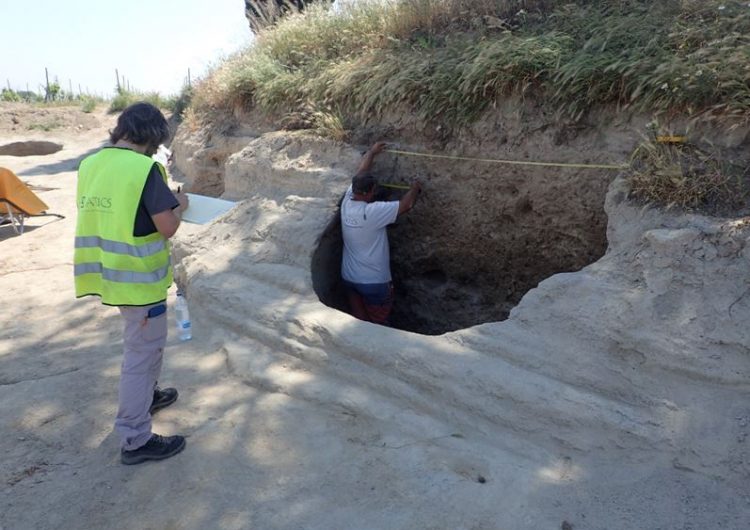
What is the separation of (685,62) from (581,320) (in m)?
2.04

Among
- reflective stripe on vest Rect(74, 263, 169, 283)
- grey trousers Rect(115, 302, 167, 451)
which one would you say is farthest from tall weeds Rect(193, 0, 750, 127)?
grey trousers Rect(115, 302, 167, 451)

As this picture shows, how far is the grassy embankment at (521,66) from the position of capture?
3982 millimetres

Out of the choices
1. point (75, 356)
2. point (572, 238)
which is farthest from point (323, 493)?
point (572, 238)

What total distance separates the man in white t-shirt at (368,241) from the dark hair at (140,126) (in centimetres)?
218

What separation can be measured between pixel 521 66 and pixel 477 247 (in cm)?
164

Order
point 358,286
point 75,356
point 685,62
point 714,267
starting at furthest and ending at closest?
point 358,286 → point 75,356 → point 685,62 → point 714,267

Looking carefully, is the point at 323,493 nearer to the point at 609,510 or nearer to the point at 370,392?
the point at 370,392

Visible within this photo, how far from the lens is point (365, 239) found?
17.7ft

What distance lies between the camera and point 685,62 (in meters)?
4.21

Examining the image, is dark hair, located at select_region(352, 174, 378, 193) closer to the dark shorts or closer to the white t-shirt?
the white t-shirt

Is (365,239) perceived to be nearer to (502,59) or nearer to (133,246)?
(502,59)

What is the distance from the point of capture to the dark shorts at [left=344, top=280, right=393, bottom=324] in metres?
5.64

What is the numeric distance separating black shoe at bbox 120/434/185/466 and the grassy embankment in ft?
10.5

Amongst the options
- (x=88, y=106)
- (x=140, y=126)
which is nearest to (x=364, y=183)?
(x=140, y=126)
